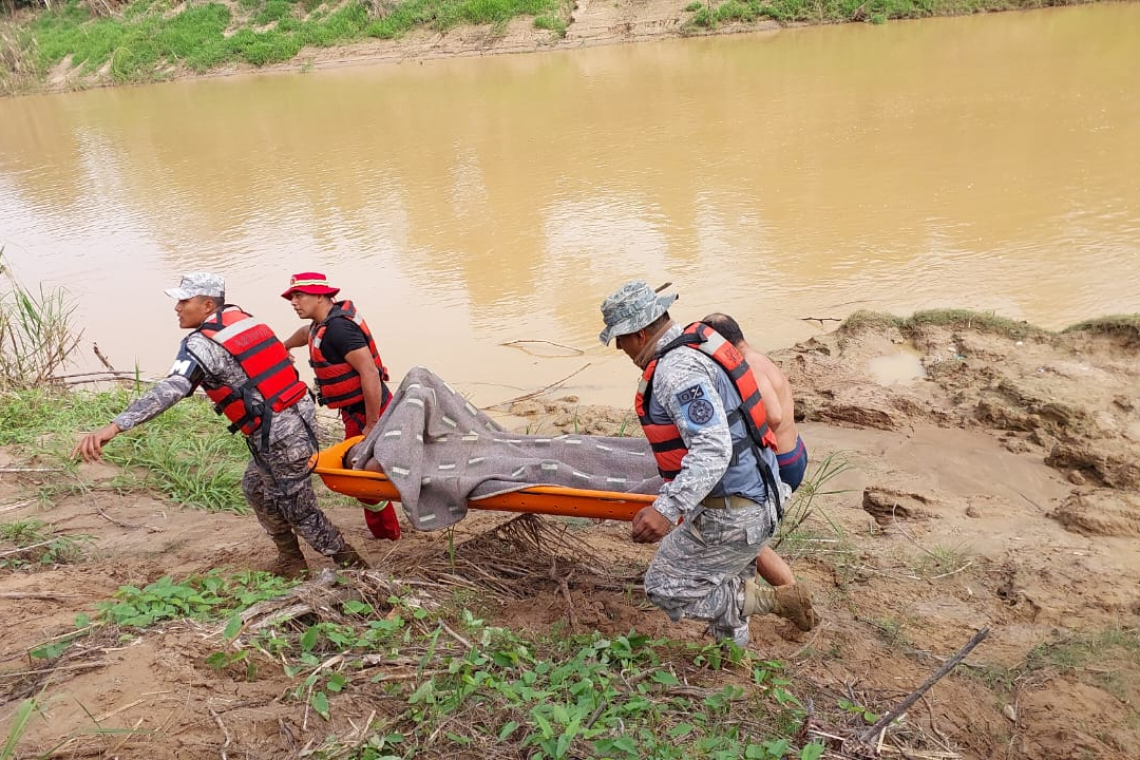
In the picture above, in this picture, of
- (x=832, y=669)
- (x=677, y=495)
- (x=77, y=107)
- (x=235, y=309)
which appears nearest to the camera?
(x=677, y=495)

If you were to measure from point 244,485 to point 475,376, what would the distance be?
294cm

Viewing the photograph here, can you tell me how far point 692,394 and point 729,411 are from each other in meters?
0.18

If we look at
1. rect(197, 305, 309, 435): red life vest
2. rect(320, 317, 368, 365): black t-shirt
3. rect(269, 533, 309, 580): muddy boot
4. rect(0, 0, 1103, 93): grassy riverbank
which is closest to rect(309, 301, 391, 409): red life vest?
rect(320, 317, 368, 365): black t-shirt

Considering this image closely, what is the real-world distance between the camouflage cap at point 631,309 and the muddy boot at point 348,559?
1.96 meters

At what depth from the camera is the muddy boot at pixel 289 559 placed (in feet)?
13.5

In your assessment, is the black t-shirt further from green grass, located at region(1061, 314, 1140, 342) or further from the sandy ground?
green grass, located at region(1061, 314, 1140, 342)

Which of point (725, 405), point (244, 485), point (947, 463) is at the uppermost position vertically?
point (725, 405)

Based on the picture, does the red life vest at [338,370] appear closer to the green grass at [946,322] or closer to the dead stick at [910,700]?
the dead stick at [910,700]

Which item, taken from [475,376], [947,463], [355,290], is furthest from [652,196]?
[947,463]

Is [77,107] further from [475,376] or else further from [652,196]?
[475,376]

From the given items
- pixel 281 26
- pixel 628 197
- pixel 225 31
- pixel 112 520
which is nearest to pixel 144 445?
pixel 112 520

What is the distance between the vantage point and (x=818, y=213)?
9.20 metres

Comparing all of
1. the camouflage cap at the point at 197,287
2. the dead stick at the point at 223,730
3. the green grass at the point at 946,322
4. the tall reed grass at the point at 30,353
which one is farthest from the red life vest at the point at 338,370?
the green grass at the point at 946,322

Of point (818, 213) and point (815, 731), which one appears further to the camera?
point (818, 213)
